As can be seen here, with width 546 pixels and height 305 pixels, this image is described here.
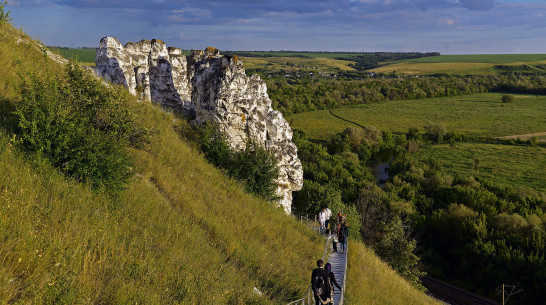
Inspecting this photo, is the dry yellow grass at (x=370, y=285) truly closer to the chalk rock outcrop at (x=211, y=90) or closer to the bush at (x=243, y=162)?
the bush at (x=243, y=162)

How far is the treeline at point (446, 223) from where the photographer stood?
78.8ft

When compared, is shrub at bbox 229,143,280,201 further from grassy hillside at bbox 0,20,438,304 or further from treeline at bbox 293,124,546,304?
treeline at bbox 293,124,546,304

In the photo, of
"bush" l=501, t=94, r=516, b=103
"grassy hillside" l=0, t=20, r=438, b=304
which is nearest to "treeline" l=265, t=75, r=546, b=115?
"bush" l=501, t=94, r=516, b=103

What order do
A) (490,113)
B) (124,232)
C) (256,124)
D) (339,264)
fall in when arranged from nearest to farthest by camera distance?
(124,232), (339,264), (256,124), (490,113)

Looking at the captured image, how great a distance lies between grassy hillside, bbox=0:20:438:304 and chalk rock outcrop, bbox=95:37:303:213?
6702 millimetres

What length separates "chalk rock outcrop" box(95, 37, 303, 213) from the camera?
18.3m

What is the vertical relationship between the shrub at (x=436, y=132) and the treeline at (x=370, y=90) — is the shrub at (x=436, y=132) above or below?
below

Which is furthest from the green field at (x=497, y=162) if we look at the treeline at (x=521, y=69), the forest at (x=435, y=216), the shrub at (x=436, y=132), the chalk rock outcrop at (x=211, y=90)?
the treeline at (x=521, y=69)

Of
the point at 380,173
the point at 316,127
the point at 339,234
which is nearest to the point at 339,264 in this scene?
the point at 339,234

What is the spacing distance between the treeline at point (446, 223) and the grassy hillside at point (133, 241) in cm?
1394

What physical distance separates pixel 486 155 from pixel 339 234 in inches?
2189

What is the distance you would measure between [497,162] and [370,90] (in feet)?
225

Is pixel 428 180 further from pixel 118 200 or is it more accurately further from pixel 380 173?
pixel 118 200

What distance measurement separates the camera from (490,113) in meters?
93.1
